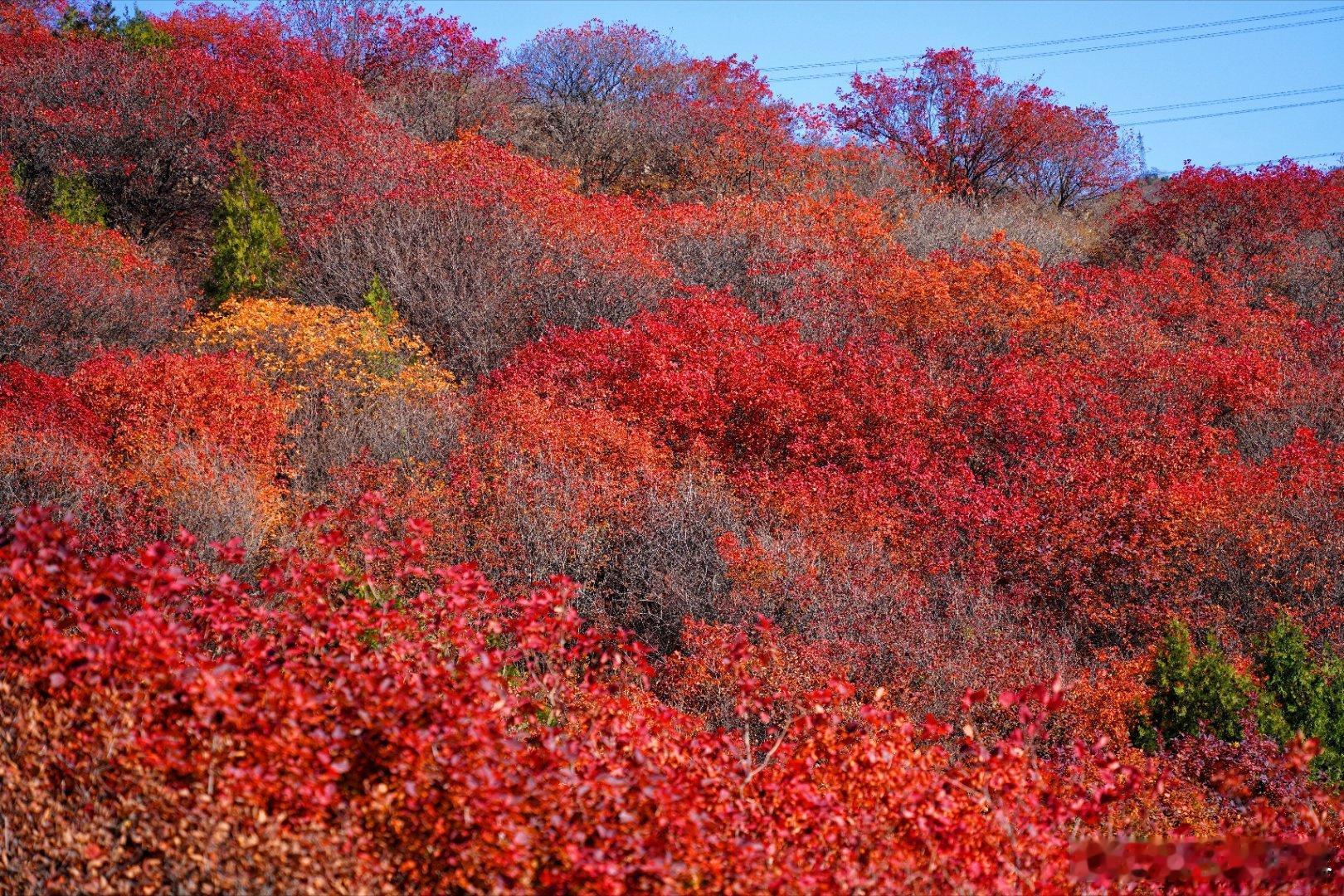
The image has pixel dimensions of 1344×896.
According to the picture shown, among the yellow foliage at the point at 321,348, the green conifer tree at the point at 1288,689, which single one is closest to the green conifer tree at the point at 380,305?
the yellow foliage at the point at 321,348

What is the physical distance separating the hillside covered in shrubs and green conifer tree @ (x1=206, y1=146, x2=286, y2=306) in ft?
0.30

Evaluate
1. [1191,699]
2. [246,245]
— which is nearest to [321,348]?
[246,245]

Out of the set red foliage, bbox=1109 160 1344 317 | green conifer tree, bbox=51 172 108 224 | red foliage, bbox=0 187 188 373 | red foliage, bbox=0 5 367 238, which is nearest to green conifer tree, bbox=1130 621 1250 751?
red foliage, bbox=0 187 188 373

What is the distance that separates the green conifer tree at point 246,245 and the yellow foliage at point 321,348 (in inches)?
70.8

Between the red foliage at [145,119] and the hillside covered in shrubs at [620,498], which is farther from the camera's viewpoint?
the red foliage at [145,119]

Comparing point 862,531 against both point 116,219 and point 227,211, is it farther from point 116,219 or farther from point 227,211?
point 116,219

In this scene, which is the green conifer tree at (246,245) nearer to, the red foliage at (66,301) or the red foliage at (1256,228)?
the red foliage at (66,301)

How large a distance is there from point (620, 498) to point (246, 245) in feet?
29.7

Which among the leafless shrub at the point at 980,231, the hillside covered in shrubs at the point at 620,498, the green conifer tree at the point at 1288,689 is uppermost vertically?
the leafless shrub at the point at 980,231

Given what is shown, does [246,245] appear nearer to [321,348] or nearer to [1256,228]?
[321,348]

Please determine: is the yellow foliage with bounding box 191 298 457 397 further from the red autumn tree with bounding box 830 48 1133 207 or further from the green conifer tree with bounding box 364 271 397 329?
the red autumn tree with bounding box 830 48 1133 207

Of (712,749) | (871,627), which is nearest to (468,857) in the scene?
(712,749)

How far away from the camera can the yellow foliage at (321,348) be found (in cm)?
1388

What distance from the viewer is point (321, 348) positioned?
45.8 feet
